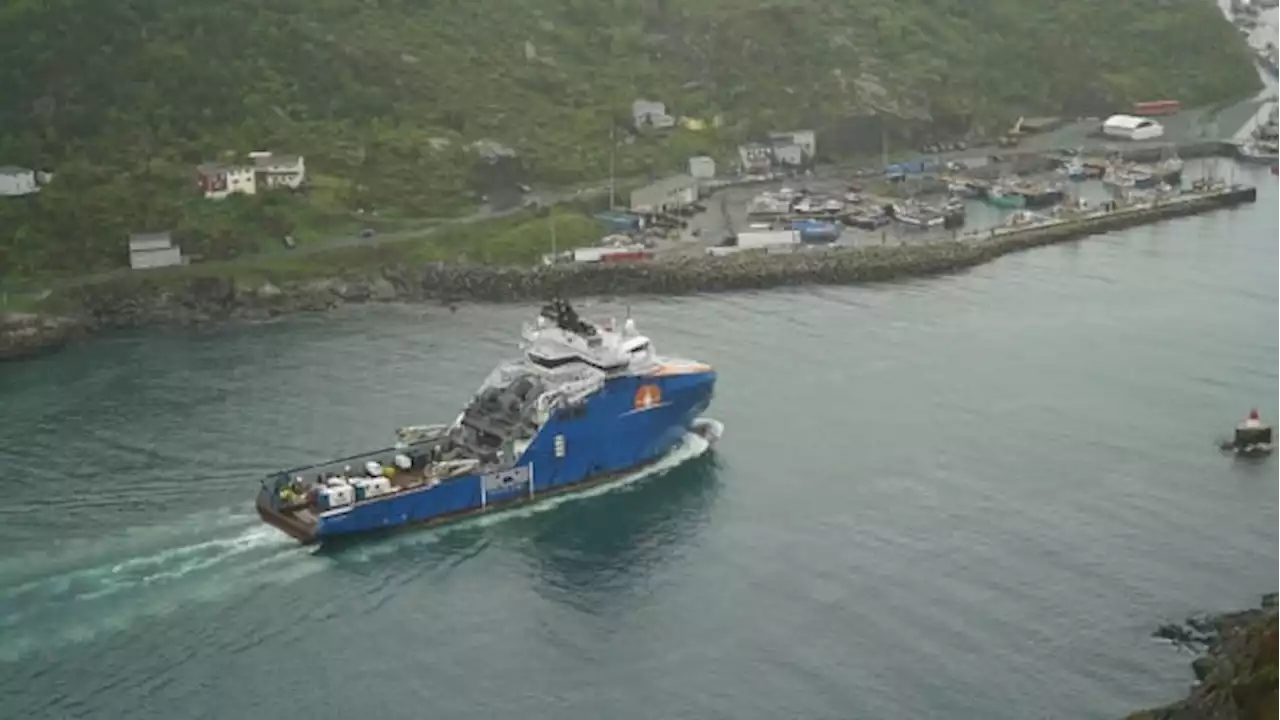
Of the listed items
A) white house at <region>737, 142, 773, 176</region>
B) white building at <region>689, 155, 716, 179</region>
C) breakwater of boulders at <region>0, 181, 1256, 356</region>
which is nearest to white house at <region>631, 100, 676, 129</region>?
white house at <region>737, 142, 773, 176</region>

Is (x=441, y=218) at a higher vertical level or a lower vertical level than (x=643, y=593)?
higher

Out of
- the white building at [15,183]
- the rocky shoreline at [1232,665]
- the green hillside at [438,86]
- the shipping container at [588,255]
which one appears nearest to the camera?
the rocky shoreline at [1232,665]

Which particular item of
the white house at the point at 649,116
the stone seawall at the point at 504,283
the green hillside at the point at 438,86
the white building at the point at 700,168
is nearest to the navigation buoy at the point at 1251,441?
the stone seawall at the point at 504,283

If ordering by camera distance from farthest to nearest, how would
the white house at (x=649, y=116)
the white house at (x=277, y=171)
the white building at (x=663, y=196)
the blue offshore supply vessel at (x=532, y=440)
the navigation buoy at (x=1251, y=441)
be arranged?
the white house at (x=649, y=116)
the white building at (x=663, y=196)
the white house at (x=277, y=171)
the navigation buoy at (x=1251, y=441)
the blue offshore supply vessel at (x=532, y=440)

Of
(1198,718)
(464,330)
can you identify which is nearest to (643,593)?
(1198,718)

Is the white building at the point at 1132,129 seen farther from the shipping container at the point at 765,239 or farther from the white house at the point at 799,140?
the shipping container at the point at 765,239

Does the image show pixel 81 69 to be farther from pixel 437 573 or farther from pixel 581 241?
pixel 437 573

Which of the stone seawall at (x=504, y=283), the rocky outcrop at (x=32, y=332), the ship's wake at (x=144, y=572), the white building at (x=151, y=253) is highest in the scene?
the white building at (x=151, y=253)
